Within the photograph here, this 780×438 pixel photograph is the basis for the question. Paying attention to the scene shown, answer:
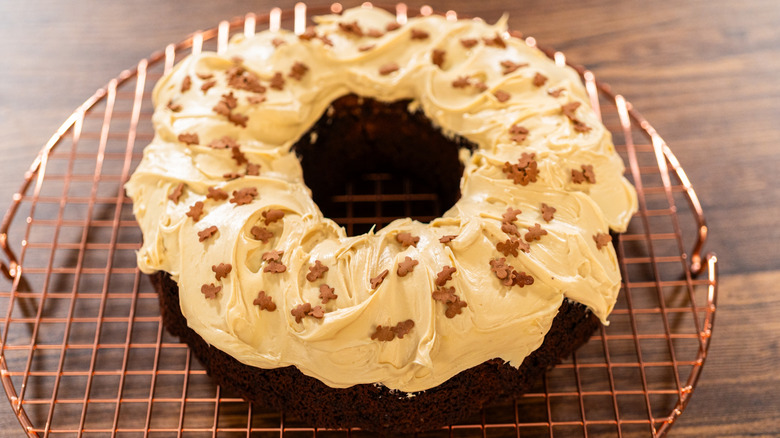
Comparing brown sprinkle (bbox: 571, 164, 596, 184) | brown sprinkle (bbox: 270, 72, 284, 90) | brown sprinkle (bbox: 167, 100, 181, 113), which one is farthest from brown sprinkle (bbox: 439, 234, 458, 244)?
brown sprinkle (bbox: 167, 100, 181, 113)

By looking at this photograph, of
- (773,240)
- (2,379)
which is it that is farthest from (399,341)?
(773,240)

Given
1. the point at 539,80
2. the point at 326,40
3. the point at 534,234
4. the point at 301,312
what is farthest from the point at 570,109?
the point at 301,312

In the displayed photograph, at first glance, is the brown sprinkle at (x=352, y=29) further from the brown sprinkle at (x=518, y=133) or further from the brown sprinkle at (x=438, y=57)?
the brown sprinkle at (x=518, y=133)

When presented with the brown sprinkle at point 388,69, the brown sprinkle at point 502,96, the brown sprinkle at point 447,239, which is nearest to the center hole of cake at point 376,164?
the brown sprinkle at point 388,69

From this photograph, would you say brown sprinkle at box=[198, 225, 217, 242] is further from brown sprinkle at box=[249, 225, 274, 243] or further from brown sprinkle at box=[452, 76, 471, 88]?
brown sprinkle at box=[452, 76, 471, 88]

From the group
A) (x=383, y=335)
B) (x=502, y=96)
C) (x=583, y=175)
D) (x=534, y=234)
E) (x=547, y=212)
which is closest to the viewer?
(x=383, y=335)

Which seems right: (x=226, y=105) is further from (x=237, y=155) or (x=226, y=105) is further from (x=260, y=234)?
(x=260, y=234)
